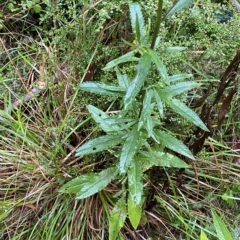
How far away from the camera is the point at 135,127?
A: 3.84ft

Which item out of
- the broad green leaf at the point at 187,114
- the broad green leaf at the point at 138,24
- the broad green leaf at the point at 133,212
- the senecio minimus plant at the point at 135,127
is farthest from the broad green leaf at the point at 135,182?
the broad green leaf at the point at 138,24

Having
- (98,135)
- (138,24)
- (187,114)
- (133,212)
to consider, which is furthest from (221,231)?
(138,24)

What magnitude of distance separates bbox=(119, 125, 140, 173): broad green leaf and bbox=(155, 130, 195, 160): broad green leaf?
0.09 meters

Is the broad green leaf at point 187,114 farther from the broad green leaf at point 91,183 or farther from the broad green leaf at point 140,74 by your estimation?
the broad green leaf at point 91,183

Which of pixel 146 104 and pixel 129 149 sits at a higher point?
Result: pixel 146 104

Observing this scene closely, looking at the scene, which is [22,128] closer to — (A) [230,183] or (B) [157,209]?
(B) [157,209]

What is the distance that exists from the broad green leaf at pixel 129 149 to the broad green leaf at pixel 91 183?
0.15 m

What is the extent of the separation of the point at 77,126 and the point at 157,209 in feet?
1.43

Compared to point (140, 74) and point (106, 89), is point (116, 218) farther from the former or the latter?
point (140, 74)

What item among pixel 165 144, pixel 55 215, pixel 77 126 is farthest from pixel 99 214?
pixel 165 144

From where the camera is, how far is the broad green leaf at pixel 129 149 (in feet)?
3.70

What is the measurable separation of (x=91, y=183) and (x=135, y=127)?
24cm

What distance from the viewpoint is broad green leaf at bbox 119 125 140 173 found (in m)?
1.13

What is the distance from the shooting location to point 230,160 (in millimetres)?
1636
